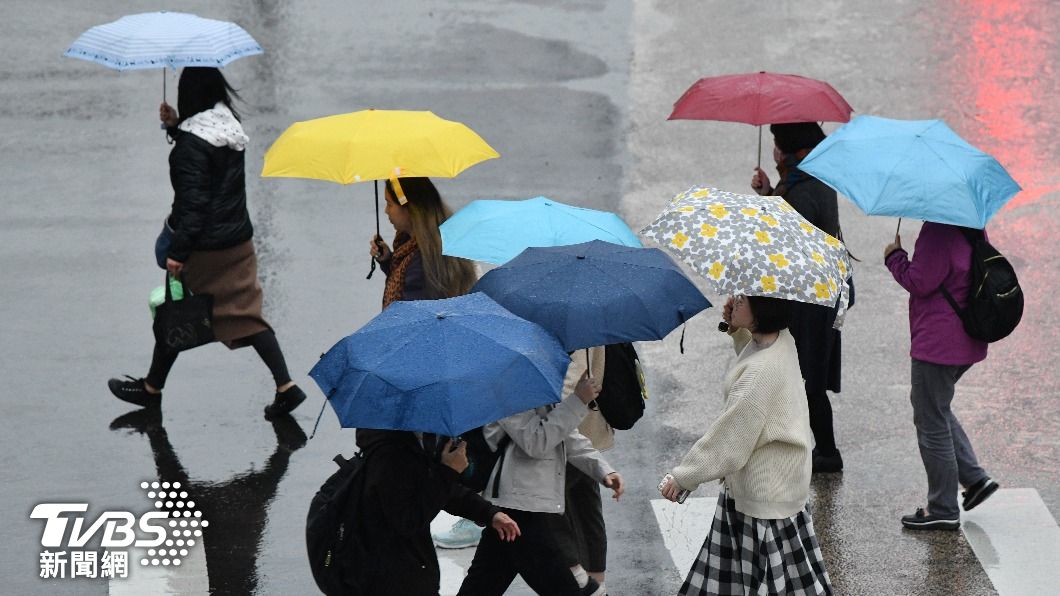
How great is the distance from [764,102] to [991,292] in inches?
61.7

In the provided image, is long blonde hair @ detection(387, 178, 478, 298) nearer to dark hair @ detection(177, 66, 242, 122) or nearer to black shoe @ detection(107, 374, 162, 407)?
dark hair @ detection(177, 66, 242, 122)

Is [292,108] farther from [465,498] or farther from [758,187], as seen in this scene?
[465,498]

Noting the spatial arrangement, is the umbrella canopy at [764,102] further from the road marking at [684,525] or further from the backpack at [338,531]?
the backpack at [338,531]

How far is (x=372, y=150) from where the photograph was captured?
710cm

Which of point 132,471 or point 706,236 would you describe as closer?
point 706,236

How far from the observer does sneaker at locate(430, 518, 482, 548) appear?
7582mm

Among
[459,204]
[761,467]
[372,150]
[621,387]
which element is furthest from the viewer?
[459,204]

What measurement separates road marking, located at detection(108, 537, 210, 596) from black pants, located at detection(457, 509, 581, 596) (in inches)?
63.9

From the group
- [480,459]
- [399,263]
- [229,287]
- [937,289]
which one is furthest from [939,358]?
[229,287]

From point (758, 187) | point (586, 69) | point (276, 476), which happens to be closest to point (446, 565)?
point (276, 476)

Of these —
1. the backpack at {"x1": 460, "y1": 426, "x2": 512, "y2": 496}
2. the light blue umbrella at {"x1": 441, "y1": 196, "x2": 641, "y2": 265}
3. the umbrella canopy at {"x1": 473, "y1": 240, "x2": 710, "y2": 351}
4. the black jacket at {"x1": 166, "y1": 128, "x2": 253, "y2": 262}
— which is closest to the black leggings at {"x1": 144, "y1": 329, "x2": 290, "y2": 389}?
the black jacket at {"x1": 166, "y1": 128, "x2": 253, "y2": 262}

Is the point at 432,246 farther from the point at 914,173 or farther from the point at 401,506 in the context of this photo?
the point at 914,173

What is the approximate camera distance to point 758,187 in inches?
324

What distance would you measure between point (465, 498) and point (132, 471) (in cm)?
328
